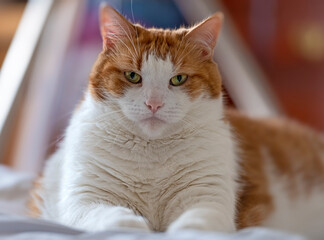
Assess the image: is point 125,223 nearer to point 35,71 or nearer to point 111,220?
point 111,220

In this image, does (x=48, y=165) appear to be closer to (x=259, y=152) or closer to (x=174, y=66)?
(x=174, y=66)

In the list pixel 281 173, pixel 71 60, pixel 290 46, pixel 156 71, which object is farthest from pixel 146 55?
pixel 290 46

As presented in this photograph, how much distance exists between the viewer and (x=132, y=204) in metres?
1.26

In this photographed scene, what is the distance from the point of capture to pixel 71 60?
2859 mm

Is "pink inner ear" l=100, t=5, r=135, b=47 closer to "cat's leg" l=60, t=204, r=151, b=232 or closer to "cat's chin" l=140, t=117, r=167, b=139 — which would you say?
"cat's chin" l=140, t=117, r=167, b=139

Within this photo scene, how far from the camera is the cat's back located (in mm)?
1613

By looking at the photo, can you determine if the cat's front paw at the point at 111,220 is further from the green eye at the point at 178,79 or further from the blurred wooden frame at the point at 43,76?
the blurred wooden frame at the point at 43,76

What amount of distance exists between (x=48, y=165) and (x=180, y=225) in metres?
0.75

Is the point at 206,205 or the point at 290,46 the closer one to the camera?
the point at 206,205

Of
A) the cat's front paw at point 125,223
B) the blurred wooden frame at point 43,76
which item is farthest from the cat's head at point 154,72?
the blurred wooden frame at point 43,76

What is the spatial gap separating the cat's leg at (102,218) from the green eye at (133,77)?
1.16 feet

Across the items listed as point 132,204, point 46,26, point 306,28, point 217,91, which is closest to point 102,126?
point 132,204

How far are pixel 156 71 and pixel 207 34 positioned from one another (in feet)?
0.79

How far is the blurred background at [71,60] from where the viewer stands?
2562 millimetres
